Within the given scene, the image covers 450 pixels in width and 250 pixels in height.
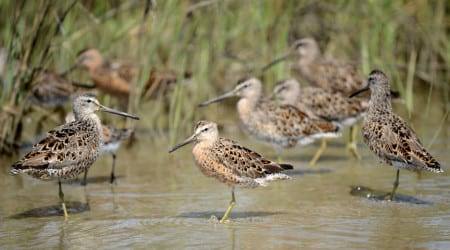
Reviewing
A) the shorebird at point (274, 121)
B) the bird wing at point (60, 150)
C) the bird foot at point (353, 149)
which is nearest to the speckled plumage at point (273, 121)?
the shorebird at point (274, 121)

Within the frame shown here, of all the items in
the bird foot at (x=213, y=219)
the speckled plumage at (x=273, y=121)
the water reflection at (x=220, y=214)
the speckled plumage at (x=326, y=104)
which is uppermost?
the speckled plumage at (x=326, y=104)

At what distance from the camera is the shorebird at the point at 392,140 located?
20.4ft

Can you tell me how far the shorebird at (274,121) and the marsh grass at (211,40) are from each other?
2.04 ft

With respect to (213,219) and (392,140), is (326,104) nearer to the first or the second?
(392,140)

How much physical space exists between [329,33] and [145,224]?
5.31m

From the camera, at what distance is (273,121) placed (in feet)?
26.9

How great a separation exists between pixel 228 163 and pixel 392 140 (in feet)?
4.24

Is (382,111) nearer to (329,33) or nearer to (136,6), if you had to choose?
(329,33)

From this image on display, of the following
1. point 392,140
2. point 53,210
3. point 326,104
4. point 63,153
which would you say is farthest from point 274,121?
point 63,153

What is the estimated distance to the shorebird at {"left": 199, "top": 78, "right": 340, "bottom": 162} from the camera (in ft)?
26.9

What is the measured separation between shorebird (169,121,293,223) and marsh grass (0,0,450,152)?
1.80m

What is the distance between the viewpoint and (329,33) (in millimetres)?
10492

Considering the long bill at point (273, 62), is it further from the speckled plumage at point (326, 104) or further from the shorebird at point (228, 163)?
the shorebird at point (228, 163)

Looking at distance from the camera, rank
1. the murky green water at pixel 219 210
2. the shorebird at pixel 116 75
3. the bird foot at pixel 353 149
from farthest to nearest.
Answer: the shorebird at pixel 116 75 → the bird foot at pixel 353 149 → the murky green water at pixel 219 210
